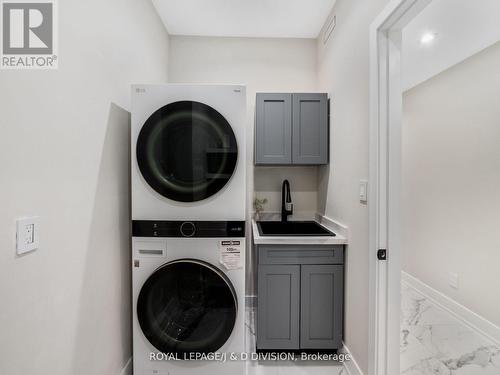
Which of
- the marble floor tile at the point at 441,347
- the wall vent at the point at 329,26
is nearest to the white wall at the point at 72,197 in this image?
the wall vent at the point at 329,26

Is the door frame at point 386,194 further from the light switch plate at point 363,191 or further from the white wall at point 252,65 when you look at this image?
the white wall at point 252,65

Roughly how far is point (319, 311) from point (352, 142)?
1266 mm

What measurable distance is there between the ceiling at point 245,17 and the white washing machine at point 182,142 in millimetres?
1161

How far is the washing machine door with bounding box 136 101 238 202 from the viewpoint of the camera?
1.51 m

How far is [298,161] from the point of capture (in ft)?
7.57

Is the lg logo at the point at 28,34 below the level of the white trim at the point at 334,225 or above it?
above

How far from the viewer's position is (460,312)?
2.26 m

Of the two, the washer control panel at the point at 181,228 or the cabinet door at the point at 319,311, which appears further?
the cabinet door at the point at 319,311

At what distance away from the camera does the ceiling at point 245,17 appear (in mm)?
2143

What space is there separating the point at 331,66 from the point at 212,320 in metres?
2.22

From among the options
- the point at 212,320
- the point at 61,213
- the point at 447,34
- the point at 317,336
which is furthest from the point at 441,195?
the point at 61,213

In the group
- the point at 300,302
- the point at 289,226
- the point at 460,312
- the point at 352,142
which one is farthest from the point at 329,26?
the point at 460,312

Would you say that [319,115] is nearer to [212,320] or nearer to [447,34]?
[447,34]

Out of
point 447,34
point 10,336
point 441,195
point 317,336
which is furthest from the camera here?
point 441,195
